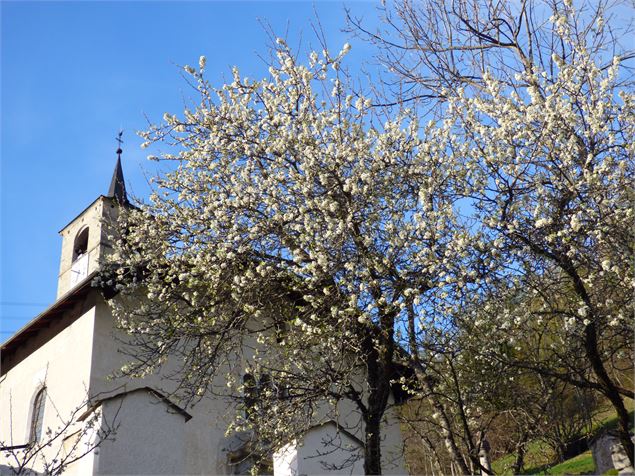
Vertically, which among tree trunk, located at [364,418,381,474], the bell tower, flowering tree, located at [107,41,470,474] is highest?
the bell tower

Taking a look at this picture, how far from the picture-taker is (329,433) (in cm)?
1102

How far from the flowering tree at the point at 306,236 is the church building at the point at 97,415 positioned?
37.4 inches

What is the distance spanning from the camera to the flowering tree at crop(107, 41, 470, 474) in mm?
8375

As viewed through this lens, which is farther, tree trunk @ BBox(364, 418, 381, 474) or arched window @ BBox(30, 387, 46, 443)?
arched window @ BBox(30, 387, 46, 443)

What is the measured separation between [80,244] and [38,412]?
23.5 feet

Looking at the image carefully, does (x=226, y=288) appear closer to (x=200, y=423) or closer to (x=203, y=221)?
(x=203, y=221)

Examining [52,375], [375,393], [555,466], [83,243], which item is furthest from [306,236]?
[83,243]

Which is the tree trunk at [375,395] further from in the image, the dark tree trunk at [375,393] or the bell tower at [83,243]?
the bell tower at [83,243]

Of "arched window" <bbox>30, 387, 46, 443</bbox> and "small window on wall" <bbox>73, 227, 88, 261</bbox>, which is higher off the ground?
"small window on wall" <bbox>73, 227, 88, 261</bbox>

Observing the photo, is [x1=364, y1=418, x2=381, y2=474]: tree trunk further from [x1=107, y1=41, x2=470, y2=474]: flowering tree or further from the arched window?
the arched window

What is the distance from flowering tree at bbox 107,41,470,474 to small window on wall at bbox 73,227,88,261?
12100 millimetres

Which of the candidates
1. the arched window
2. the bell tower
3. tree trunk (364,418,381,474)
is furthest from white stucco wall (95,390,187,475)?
the bell tower

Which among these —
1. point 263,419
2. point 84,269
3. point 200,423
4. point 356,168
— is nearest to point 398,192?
point 356,168

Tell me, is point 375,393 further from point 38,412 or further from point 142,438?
point 38,412
